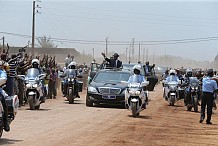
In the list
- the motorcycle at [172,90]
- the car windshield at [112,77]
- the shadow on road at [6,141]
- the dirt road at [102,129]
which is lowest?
the dirt road at [102,129]

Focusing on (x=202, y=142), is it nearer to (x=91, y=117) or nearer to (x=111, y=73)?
(x=91, y=117)

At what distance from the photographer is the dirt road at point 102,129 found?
13.4 metres

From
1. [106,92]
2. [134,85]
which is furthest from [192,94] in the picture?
[134,85]

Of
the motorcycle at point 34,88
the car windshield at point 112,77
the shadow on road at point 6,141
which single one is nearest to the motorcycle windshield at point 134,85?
the motorcycle at point 34,88

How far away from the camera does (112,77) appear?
2559cm

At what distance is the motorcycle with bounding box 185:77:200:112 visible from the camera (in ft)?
82.5

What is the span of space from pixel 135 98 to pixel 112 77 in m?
4.74

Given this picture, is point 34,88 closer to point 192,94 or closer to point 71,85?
point 71,85

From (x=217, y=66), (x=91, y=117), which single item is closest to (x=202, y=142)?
(x=91, y=117)

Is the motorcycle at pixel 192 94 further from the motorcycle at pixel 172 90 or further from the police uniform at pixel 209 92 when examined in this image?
the police uniform at pixel 209 92

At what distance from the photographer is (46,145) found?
12266 millimetres

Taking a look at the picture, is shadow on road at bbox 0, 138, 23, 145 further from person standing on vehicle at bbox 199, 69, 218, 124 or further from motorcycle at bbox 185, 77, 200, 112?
motorcycle at bbox 185, 77, 200, 112

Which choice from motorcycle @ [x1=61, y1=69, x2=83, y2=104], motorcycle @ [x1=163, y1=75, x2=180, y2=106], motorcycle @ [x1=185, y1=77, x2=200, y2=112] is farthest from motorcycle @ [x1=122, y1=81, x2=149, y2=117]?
motorcycle @ [x1=163, y1=75, x2=180, y2=106]

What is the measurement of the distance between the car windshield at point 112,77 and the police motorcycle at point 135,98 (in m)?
3.79
